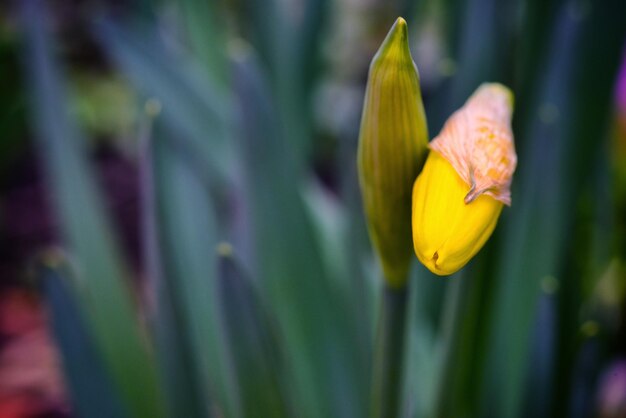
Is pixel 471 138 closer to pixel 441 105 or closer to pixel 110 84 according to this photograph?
pixel 441 105

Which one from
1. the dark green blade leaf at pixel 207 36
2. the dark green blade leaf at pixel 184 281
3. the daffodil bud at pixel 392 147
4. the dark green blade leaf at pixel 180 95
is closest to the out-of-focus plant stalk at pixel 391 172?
the daffodil bud at pixel 392 147

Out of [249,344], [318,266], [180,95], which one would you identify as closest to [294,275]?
[318,266]

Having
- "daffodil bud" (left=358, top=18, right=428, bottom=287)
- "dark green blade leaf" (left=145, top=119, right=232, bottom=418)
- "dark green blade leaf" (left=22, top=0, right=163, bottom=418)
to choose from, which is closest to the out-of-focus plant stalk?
"daffodil bud" (left=358, top=18, right=428, bottom=287)

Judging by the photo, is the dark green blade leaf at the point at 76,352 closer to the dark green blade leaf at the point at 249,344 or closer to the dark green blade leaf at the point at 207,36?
the dark green blade leaf at the point at 249,344

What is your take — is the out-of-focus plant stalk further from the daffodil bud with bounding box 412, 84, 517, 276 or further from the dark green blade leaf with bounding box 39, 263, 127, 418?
the dark green blade leaf with bounding box 39, 263, 127, 418

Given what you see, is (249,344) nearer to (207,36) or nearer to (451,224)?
(451,224)

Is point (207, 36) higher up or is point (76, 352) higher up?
point (207, 36)
